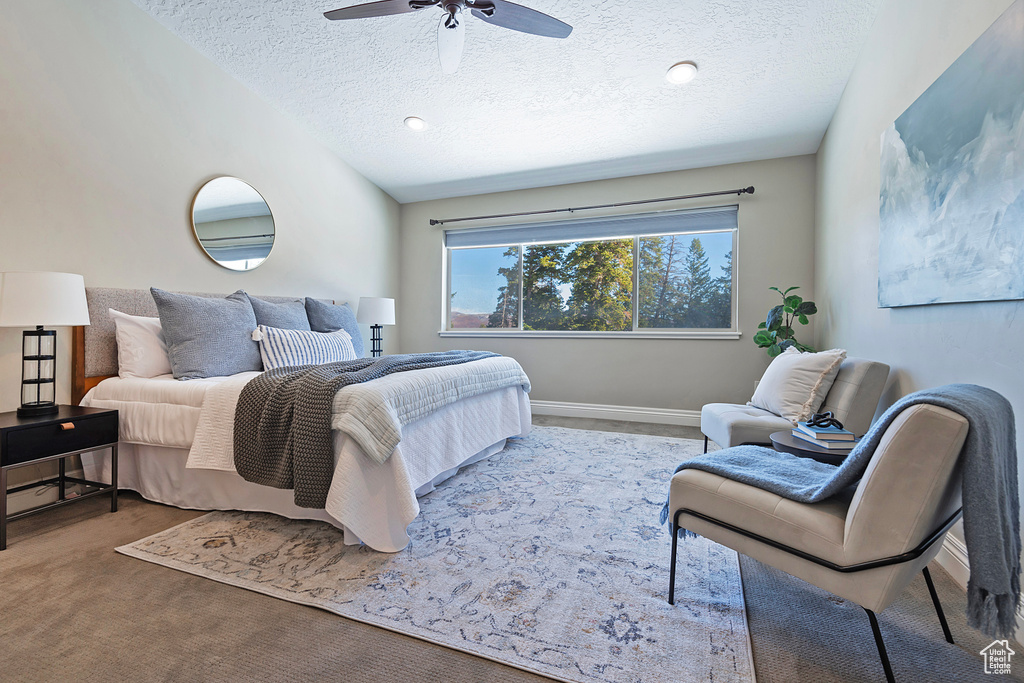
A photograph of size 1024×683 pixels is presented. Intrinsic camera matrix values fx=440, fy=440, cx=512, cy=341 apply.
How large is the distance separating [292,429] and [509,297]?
11.3ft

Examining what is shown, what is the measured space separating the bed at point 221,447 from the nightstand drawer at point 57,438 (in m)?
0.12

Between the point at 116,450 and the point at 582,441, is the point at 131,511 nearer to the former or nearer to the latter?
the point at 116,450

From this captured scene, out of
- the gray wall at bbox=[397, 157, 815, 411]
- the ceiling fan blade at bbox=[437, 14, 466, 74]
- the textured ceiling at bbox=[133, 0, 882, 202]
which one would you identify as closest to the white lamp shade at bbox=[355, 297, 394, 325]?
the gray wall at bbox=[397, 157, 815, 411]

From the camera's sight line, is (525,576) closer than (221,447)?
Yes

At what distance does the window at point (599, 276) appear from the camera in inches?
165

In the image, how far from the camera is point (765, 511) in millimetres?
1251

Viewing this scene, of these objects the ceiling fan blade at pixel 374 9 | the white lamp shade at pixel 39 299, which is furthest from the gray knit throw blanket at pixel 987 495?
the white lamp shade at pixel 39 299

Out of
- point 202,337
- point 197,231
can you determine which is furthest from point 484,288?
point 202,337

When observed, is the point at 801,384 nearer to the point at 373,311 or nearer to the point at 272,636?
the point at 272,636

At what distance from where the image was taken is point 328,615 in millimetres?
1414

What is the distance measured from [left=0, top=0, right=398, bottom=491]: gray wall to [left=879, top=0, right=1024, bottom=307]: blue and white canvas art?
157 inches

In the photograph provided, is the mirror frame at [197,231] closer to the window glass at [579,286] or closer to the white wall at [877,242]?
the window glass at [579,286]

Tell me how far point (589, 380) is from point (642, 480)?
1.98 metres

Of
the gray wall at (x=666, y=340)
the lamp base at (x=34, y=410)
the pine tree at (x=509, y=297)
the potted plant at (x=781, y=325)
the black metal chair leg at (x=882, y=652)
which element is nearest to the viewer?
the black metal chair leg at (x=882, y=652)
